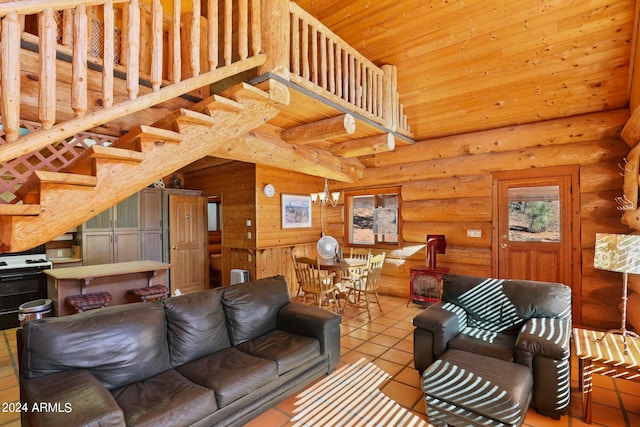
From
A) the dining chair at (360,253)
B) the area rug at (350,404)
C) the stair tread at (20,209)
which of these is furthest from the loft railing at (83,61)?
the dining chair at (360,253)

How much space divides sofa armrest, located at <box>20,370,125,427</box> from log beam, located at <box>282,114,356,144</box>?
314 centimetres

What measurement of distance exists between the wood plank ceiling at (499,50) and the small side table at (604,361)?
2924 millimetres

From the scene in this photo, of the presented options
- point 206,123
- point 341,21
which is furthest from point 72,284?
point 341,21

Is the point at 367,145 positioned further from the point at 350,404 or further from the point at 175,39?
the point at 350,404

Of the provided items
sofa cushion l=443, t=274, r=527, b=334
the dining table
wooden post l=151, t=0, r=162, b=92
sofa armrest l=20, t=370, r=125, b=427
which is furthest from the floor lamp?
wooden post l=151, t=0, r=162, b=92

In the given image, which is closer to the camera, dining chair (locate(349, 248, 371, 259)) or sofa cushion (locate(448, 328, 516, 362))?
sofa cushion (locate(448, 328, 516, 362))

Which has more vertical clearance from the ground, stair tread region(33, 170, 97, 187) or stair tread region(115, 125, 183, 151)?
stair tread region(115, 125, 183, 151)

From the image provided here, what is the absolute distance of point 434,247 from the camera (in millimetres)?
5129

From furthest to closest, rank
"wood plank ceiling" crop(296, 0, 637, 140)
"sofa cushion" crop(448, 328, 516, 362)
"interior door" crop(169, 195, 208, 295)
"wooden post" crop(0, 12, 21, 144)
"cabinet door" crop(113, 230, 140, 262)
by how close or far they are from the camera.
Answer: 1. "interior door" crop(169, 195, 208, 295)
2. "cabinet door" crop(113, 230, 140, 262)
3. "wood plank ceiling" crop(296, 0, 637, 140)
4. "sofa cushion" crop(448, 328, 516, 362)
5. "wooden post" crop(0, 12, 21, 144)

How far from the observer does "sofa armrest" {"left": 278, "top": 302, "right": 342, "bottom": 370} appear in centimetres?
280

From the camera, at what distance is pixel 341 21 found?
389cm

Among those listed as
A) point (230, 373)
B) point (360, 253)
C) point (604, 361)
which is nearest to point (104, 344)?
point (230, 373)

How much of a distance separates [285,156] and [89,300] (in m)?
2.95

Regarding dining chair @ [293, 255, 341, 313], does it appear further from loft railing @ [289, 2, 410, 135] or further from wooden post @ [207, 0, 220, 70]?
wooden post @ [207, 0, 220, 70]
